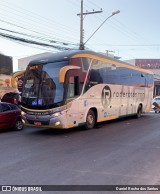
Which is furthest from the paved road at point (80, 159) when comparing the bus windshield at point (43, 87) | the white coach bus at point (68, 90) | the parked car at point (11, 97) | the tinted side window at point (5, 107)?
the parked car at point (11, 97)

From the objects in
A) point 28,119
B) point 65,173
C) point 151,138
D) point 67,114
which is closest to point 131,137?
point 151,138

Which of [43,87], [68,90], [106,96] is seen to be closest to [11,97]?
[106,96]

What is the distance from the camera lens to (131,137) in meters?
11.3

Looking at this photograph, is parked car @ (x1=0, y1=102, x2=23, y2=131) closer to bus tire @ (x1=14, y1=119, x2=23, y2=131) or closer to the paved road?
bus tire @ (x1=14, y1=119, x2=23, y2=131)

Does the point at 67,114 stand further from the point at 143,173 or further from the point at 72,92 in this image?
the point at 143,173

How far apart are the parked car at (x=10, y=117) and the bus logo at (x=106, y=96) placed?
4.30 meters

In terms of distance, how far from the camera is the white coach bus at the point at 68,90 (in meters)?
11.5

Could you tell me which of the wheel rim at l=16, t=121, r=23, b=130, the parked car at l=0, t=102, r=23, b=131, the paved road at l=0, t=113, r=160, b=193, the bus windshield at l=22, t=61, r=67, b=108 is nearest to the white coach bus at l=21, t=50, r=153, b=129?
the bus windshield at l=22, t=61, r=67, b=108

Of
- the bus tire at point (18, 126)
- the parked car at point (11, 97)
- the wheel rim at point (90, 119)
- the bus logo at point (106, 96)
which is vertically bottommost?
the bus tire at point (18, 126)

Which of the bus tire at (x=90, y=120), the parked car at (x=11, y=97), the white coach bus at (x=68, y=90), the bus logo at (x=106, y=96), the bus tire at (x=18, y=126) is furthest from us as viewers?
the parked car at (x=11, y=97)

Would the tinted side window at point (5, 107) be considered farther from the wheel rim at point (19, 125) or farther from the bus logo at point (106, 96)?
the bus logo at point (106, 96)

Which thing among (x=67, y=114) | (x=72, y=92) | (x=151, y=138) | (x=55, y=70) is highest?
(x=55, y=70)

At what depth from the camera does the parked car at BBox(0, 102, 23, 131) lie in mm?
13008

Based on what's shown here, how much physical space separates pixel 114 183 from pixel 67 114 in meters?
6.26
